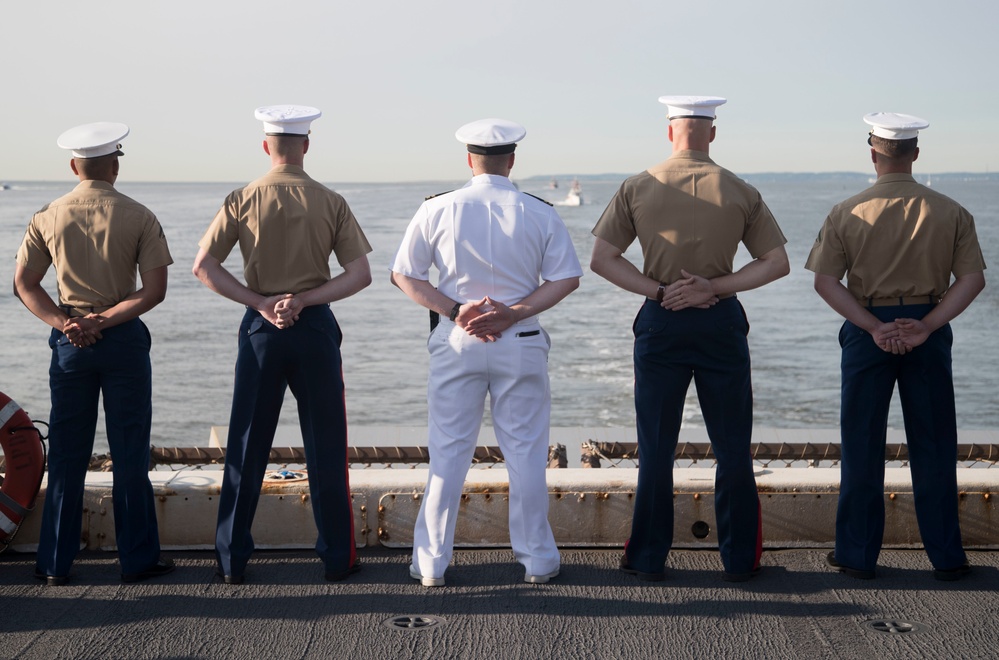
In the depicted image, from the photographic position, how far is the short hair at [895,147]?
183 inches

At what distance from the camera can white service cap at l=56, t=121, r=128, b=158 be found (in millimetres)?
4648

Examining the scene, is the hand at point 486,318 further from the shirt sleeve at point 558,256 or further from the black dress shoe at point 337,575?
the black dress shoe at point 337,575

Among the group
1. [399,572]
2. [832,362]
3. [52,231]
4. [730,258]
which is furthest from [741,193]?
[832,362]

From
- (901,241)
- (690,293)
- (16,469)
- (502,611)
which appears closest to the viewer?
(502,611)

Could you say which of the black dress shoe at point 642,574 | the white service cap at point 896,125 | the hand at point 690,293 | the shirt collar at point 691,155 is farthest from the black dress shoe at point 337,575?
the white service cap at point 896,125

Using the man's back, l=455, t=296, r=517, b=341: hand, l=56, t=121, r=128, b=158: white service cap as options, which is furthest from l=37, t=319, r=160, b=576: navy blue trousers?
l=455, t=296, r=517, b=341: hand

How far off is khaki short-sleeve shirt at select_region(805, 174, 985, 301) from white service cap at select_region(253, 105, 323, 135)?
6.86 feet

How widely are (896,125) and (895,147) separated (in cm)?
9

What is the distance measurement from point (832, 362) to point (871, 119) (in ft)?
112

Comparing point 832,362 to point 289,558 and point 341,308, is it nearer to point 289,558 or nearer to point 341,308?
point 341,308

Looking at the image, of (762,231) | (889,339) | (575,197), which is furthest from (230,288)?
(575,197)

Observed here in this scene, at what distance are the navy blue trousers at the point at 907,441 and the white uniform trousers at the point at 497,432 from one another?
1235mm

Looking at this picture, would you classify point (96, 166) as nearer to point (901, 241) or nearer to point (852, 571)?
point (901, 241)

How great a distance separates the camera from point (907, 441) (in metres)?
4.64
